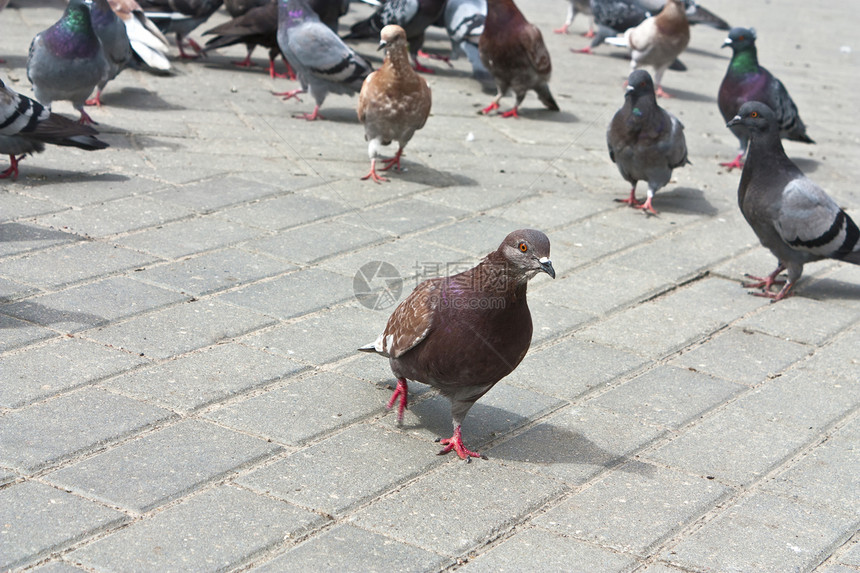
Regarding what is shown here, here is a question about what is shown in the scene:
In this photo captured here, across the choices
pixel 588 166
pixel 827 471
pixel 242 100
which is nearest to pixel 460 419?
pixel 827 471

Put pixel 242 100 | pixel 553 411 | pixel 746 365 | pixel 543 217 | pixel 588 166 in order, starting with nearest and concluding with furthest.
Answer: pixel 553 411 < pixel 746 365 < pixel 543 217 < pixel 588 166 < pixel 242 100

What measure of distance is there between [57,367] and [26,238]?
1.52m

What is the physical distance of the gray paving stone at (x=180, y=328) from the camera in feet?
13.4

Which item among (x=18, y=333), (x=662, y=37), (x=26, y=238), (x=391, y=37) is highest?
(x=391, y=37)

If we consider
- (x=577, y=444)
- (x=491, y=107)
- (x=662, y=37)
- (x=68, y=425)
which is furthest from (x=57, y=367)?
(x=662, y=37)

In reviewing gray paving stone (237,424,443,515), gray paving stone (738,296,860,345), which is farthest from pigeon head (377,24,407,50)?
gray paving stone (237,424,443,515)

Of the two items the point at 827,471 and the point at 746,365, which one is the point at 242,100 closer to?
the point at 746,365

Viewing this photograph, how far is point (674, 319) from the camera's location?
16.2 ft

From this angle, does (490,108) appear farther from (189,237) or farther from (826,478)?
(826,478)

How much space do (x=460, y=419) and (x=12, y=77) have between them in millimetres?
6118

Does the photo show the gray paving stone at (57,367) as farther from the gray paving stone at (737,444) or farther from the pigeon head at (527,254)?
the gray paving stone at (737,444)

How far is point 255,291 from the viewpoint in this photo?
4770 millimetres

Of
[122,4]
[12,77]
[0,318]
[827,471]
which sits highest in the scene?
[122,4]

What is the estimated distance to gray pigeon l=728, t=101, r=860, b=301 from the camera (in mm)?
5359
